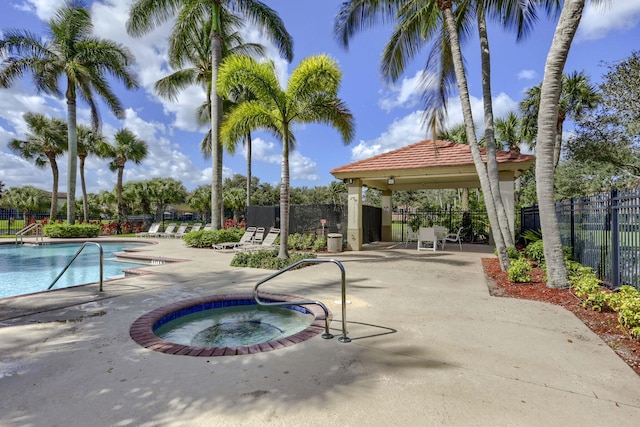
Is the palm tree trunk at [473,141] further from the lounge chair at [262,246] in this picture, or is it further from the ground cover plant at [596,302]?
the lounge chair at [262,246]

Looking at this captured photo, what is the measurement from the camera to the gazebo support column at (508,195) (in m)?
10.9

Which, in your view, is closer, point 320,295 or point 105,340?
point 105,340

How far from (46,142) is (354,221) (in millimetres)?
25136

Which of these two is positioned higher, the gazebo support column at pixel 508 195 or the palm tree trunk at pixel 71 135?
the palm tree trunk at pixel 71 135

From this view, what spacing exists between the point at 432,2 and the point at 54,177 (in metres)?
28.4

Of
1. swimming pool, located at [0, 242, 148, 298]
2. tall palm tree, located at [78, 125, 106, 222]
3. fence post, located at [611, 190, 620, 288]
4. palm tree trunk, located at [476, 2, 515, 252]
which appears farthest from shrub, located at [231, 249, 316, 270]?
tall palm tree, located at [78, 125, 106, 222]

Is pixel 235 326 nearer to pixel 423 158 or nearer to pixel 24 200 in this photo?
pixel 423 158

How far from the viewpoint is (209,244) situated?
14.3 meters

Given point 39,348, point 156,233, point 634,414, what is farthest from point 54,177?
point 634,414

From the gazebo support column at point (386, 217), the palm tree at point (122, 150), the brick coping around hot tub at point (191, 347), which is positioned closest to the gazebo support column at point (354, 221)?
the gazebo support column at point (386, 217)

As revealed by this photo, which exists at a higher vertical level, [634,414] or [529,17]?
[529,17]

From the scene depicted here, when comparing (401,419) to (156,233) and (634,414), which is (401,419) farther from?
(156,233)

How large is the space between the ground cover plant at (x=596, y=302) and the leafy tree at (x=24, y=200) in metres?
37.5

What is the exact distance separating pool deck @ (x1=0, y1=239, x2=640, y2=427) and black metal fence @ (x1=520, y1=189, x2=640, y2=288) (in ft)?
4.71
